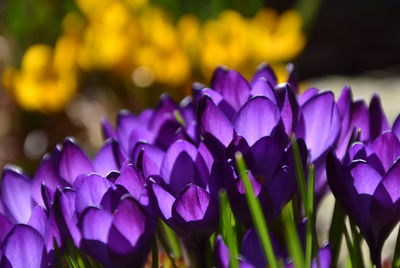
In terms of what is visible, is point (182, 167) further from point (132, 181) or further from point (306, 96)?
point (306, 96)

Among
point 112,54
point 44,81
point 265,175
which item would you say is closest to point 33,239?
point 265,175

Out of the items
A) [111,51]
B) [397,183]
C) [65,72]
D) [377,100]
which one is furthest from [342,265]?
[65,72]

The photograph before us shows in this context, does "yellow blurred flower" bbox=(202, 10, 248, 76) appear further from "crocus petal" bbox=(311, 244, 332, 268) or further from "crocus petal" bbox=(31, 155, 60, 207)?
"crocus petal" bbox=(311, 244, 332, 268)

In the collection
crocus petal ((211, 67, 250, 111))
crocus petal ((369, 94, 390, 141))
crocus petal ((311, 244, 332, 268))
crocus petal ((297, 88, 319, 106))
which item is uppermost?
crocus petal ((211, 67, 250, 111))

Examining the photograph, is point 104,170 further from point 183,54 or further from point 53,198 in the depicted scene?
point 183,54

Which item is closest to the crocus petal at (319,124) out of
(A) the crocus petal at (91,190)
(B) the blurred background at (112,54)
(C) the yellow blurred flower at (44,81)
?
(A) the crocus petal at (91,190)

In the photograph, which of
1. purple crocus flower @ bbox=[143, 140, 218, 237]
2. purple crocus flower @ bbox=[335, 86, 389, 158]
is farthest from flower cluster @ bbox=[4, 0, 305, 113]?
purple crocus flower @ bbox=[143, 140, 218, 237]
